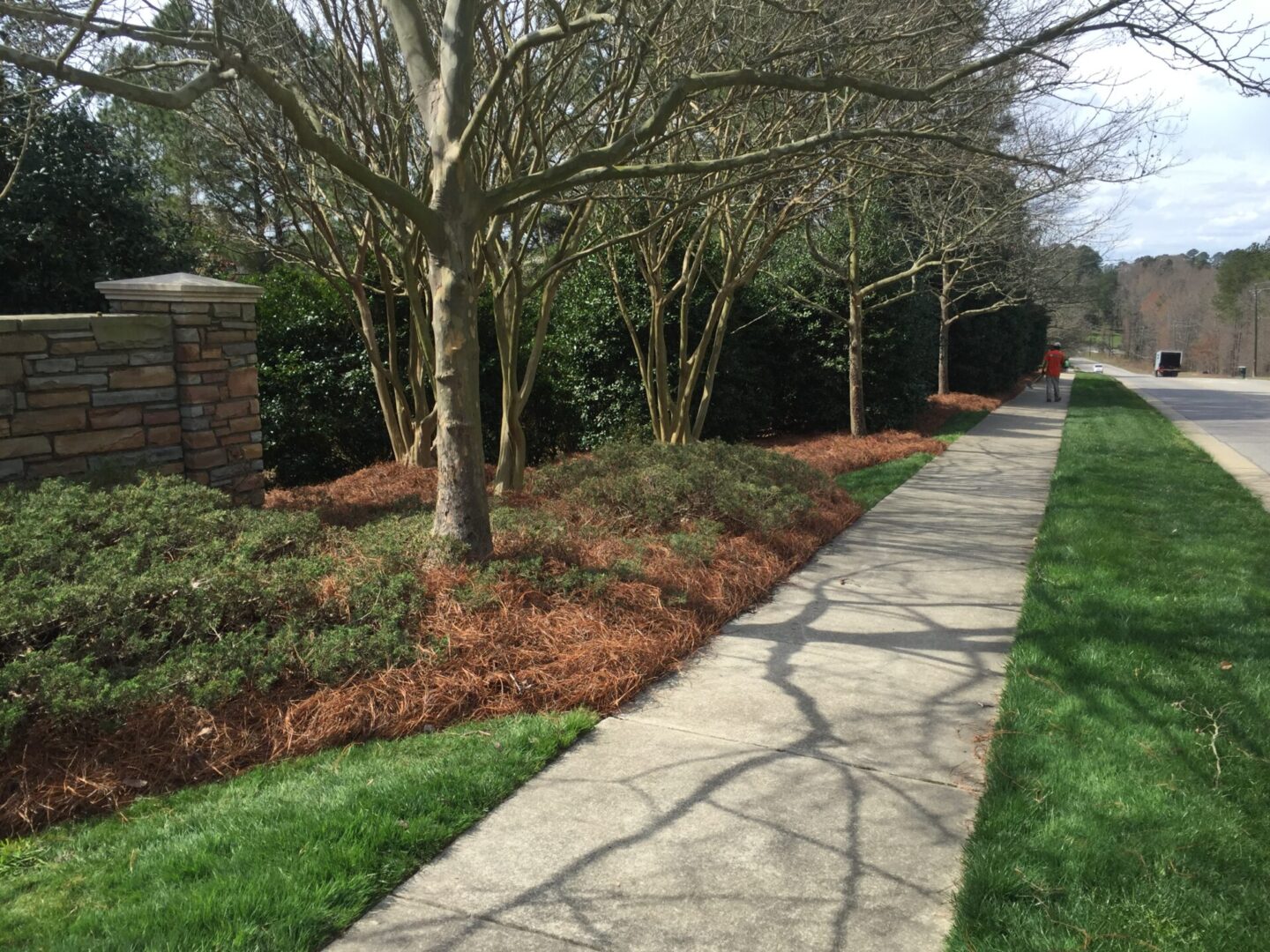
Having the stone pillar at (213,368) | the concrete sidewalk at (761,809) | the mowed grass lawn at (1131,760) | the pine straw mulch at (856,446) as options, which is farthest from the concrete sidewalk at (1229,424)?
the stone pillar at (213,368)

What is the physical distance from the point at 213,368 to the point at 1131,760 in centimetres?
651

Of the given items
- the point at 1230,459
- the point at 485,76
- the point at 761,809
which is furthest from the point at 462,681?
the point at 1230,459

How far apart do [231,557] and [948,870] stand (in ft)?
12.3

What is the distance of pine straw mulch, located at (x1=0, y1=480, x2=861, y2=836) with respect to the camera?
356 centimetres

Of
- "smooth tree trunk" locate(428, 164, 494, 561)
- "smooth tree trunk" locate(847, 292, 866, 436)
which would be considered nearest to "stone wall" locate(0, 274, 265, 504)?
"smooth tree trunk" locate(428, 164, 494, 561)

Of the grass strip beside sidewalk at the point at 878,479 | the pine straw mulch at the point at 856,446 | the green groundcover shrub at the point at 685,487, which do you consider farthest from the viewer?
the pine straw mulch at the point at 856,446

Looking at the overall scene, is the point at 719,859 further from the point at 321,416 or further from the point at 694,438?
the point at 321,416

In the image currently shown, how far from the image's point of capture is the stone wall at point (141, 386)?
20.1ft

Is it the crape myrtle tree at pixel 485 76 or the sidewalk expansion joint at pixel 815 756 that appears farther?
the crape myrtle tree at pixel 485 76

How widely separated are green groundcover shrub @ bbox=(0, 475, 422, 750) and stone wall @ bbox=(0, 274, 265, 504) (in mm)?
840

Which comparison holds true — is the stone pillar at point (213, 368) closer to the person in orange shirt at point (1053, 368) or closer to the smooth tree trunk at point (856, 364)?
the smooth tree trunk at point (856, 364)

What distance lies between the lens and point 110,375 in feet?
21.5

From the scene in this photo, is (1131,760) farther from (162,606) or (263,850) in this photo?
(162,606)

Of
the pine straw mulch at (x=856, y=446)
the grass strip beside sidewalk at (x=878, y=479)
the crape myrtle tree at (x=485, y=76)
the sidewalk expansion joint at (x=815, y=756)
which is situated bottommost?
the sidewalk expansion joint at (x=815, y=756)
